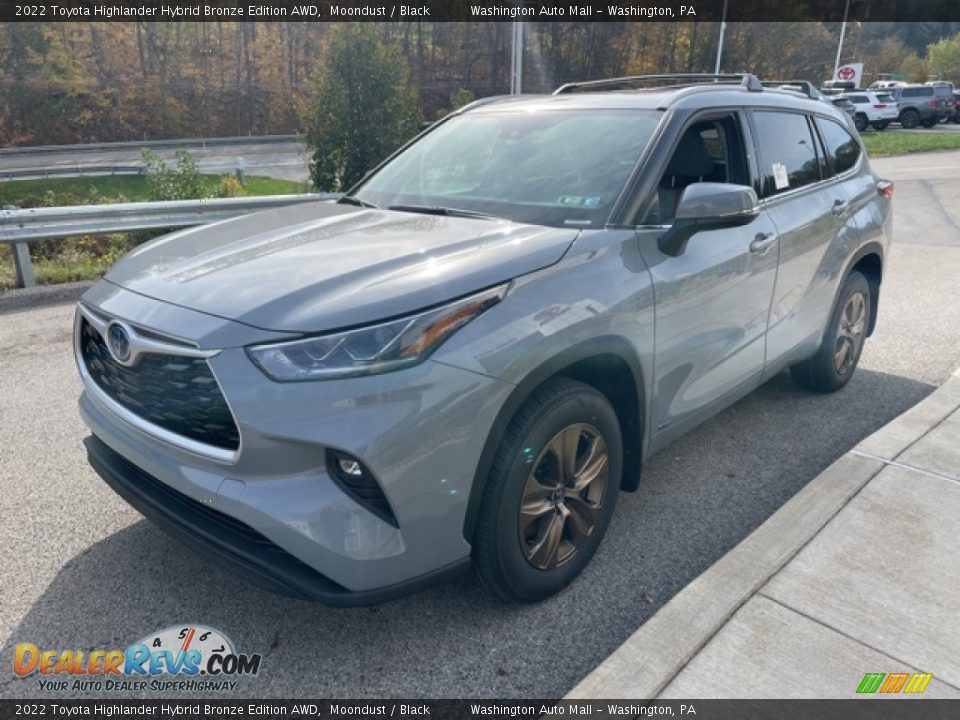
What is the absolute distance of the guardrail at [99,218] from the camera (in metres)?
6.90

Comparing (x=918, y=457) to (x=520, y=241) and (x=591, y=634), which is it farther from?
(x=520, y=241)

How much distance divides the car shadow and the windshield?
143 centimetres

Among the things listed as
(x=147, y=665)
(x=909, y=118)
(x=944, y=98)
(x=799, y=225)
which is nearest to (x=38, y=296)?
(x=147, y=665)

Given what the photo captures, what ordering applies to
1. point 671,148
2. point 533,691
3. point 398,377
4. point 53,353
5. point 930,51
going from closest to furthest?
point 398,377, point 533,691, point 671,148, point 53,353, point 930,51

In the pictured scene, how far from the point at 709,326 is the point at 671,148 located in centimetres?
78

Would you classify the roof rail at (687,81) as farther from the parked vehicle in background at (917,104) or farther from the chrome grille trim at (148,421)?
the parked vehicle in background at (917,104)

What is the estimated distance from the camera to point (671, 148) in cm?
319

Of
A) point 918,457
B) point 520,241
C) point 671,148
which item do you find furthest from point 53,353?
point 918,457

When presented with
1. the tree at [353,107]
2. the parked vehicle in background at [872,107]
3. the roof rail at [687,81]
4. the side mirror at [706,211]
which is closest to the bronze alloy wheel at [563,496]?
the side mirror at [706,211]

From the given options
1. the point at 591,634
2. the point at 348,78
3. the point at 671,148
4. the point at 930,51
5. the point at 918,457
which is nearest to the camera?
the point at 591,634

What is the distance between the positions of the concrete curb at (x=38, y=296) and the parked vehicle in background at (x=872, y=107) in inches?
1515

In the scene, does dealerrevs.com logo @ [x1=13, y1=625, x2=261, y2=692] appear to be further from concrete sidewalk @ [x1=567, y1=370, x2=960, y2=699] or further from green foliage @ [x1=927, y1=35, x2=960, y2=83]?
green foliage @ [x1=927, y1=35, x2=960, y2=83]

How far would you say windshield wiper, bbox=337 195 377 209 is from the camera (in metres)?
3.67

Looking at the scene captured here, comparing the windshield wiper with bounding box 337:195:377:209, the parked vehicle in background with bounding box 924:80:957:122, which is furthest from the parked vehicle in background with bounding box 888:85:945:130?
the windshield wiper with bounding box 337:195:377:209
